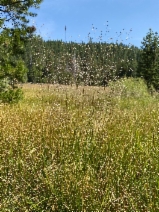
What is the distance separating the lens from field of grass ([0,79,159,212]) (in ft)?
7.20

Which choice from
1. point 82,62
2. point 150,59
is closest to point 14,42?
point 82,62

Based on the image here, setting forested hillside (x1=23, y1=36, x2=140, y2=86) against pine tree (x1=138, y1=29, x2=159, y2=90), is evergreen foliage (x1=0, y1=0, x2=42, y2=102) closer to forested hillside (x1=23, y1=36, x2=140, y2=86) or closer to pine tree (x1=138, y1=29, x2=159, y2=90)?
forested hillside (x1=23, y1=36, x2=140, y2=86)

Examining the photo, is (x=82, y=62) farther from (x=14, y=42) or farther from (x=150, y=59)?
(x=150, y=59)

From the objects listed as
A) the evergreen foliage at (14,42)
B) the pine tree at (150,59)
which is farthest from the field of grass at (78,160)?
the pine tree at (150,59)

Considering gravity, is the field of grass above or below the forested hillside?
below

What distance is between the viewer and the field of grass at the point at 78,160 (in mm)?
2195

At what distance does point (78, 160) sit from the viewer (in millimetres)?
2871

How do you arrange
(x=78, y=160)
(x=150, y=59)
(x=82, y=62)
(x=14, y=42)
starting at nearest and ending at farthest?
(x=78, y=160), (x=82, y=62), (x=14, y=42), (x=150, y=59)

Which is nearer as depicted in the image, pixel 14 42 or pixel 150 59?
pixel 14 42

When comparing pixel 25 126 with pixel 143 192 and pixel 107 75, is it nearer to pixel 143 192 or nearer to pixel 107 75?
pixel 107 75

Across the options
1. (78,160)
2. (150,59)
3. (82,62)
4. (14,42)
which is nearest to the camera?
(78,160)

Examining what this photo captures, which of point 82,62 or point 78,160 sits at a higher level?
point 82,62

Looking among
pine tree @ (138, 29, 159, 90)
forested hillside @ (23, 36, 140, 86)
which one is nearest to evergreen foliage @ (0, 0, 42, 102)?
forested hillside @ (23, 36, 140, 86)

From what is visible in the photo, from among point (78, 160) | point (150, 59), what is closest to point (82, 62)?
point (78, 160)
